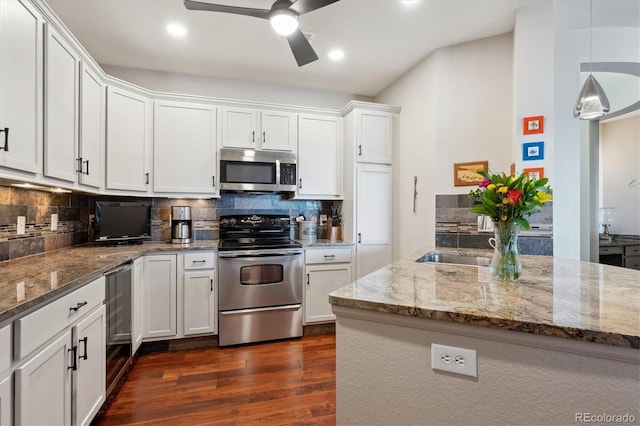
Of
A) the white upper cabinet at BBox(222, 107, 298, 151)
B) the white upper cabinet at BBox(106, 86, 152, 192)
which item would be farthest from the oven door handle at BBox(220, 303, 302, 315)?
the white upper cabinet at BBox(222, 107, 298, 151)

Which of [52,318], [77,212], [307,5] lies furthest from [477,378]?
[77,212]

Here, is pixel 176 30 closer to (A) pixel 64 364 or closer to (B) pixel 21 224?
(B) pixel 21 224

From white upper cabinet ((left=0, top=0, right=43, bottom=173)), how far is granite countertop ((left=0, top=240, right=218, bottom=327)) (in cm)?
54

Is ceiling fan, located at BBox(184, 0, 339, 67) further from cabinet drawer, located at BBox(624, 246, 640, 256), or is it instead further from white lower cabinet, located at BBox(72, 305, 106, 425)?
cabinet drawer, located at BBox(624, 246, 640, 256)

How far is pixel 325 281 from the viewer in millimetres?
3270

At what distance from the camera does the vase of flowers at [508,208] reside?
1.27 metres

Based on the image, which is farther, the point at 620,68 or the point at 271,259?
the point at 271,259

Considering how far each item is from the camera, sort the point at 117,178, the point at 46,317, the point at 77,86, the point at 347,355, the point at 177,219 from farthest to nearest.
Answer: the point at 177,219 → the point at 117,178 → the point at 77,86 → the point at 46,317 → the point at 347,355

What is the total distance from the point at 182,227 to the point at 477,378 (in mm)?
2935

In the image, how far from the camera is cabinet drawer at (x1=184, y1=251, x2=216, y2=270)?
9.28 ft

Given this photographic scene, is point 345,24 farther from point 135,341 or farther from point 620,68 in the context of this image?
point 135,341

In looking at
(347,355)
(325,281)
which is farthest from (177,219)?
(347,355)

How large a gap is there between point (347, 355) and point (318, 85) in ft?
11.1

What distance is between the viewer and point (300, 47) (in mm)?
2262
